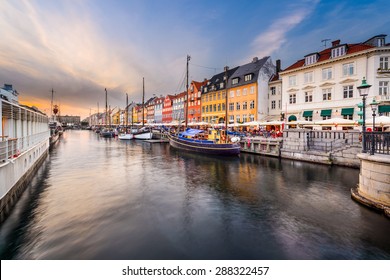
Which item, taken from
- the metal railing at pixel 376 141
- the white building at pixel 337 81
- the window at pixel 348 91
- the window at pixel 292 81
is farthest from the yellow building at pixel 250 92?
the metal railing at pixel 376 141

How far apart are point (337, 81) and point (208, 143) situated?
22.3 meters

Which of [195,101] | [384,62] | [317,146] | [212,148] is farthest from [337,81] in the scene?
[195,101]

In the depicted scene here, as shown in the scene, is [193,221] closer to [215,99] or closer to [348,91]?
[348,91]

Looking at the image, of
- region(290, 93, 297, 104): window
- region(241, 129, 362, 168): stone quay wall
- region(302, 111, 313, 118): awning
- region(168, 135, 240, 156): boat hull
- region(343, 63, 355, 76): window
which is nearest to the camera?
region(241, 129, 362, 168): stone quay wall

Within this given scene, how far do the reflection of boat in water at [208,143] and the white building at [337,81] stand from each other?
14.2m

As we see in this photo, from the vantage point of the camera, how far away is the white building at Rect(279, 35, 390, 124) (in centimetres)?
2831

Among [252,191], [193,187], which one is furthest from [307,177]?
[193,187]

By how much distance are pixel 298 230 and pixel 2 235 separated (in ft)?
38.2

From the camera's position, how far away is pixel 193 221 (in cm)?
945

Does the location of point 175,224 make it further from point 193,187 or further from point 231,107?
point 231,107

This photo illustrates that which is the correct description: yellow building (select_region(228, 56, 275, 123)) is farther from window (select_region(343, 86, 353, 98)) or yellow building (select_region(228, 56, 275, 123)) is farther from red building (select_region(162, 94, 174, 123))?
red building (select_region(162, 94, 174, 123))

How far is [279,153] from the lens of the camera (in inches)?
1075

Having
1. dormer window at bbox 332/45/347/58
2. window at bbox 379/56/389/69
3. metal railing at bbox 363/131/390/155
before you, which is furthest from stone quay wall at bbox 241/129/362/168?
dormer window at bbox 332/45/347/58

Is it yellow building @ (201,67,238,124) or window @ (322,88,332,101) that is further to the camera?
yellow building @ (201,67,238,124)
